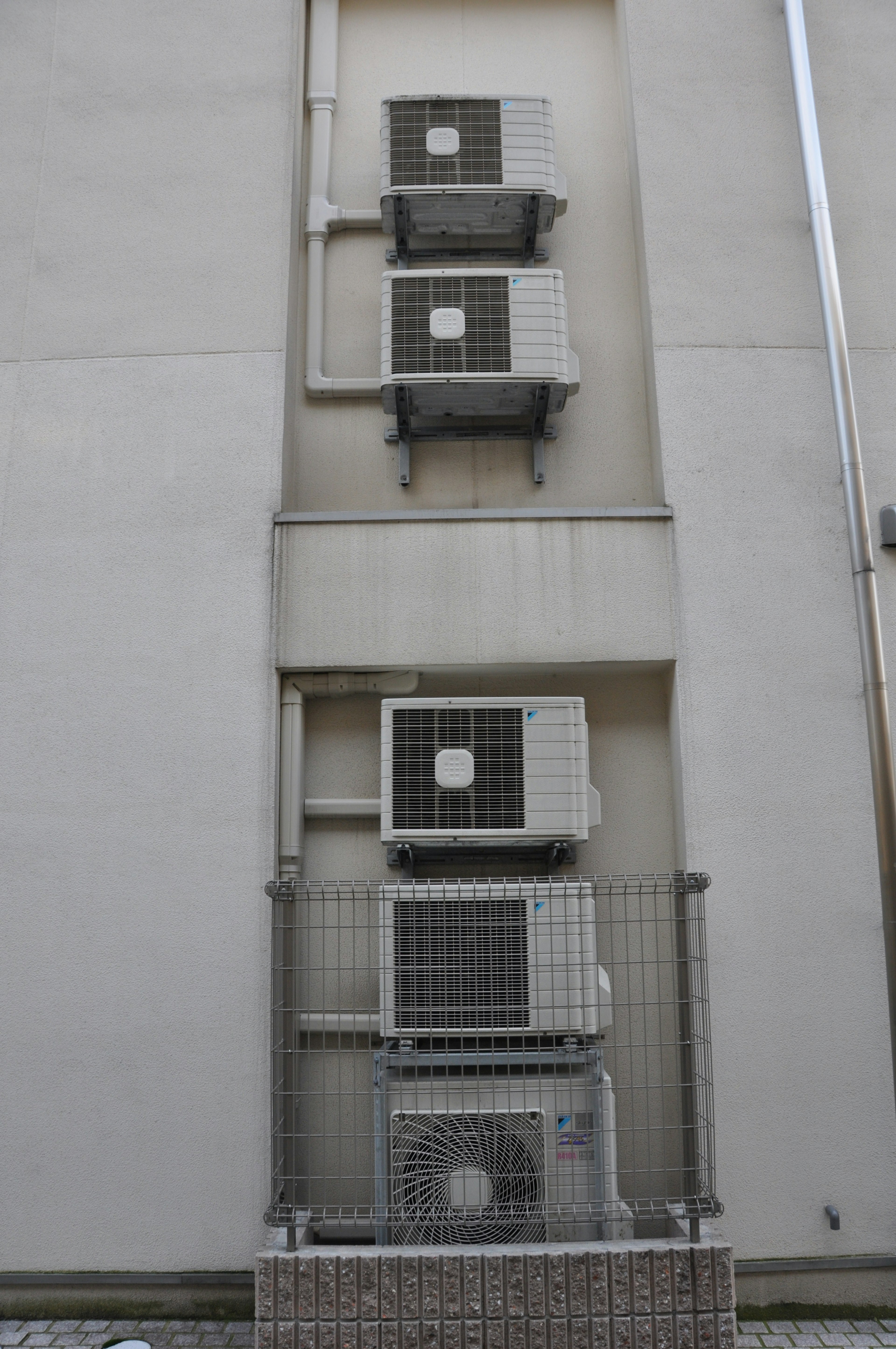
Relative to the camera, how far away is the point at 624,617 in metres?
3.66

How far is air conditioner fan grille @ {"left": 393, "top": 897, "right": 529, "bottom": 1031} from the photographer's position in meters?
3.04

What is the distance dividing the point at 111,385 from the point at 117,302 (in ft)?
1.27

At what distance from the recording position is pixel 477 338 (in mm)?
3820

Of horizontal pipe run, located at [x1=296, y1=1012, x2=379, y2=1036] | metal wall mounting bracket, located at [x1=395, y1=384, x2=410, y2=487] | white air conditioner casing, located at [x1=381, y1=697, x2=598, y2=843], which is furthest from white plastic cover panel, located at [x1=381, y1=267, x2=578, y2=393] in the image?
horizontal pipe run, located at [x1=296, y1=1012, x2=379, y2=1036]

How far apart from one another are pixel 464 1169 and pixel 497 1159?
11 centimetres

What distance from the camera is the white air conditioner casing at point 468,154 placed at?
157 inches

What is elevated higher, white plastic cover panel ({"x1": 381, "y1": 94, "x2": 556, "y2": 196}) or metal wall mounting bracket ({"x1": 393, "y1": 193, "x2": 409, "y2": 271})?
white plastic cover panel ({"x1": 381, "y1": 94, "x2": 556, "y2": 196})

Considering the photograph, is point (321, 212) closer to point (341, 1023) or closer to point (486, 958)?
point (486, 958)

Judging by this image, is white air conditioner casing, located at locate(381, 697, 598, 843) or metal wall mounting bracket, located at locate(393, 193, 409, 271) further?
metal wall mounting bracket, located at locate(393, 193, 409, 271)

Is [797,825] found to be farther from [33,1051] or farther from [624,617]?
[33,1051]

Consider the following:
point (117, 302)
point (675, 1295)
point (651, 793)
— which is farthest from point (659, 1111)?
point (117, 302)

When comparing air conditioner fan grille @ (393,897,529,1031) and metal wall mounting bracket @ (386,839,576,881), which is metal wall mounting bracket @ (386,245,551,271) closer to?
metal wall mounting bracket @ (386,839,576,881)

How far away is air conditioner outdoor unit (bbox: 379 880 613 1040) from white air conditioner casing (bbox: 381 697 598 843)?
25 cm

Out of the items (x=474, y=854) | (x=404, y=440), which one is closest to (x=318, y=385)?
(x=404, y=440)
